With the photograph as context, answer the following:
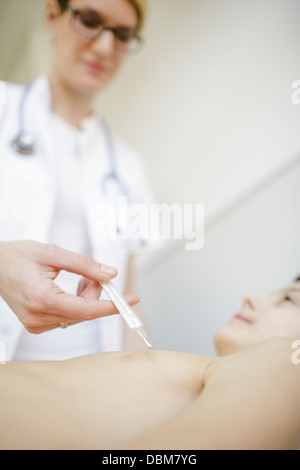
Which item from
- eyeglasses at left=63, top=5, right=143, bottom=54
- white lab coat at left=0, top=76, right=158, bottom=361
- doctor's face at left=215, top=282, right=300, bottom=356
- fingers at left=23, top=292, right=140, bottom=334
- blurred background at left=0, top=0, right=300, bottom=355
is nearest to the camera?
fingers at left=23, top=292, right=140, bottom=334

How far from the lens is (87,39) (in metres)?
1.13

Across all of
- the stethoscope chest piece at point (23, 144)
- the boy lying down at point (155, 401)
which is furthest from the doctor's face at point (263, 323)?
the stethoscope chest piece at point (23, 144)

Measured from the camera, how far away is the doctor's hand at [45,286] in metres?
0.56

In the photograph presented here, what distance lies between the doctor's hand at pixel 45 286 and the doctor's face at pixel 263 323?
31 cm

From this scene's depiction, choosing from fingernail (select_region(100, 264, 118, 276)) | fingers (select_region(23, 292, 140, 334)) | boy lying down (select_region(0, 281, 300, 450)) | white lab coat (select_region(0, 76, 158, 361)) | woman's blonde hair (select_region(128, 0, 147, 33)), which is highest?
woman's blonde hair (select_region(128, 0, 147, 33))

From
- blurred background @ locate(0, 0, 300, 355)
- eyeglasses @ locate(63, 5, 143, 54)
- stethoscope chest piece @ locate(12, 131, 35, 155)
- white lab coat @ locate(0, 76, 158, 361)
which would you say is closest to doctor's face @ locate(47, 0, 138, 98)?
eyeglasses @ locate(63, 5, 143, 54)

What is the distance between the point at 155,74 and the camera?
6.55 ft

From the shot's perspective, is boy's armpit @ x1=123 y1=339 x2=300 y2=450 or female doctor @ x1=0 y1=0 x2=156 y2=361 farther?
female doctor @ x1=0 y1=0 x2=156 y2=361

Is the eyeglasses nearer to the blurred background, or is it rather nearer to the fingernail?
the blurred background

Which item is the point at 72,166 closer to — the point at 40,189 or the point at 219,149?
the point at 40,189

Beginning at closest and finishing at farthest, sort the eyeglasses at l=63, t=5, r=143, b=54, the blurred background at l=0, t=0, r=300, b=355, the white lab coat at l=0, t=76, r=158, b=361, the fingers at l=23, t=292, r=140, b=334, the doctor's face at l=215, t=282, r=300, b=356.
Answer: the fingers at l=23, t=292, r=140, b=334, the doctor's face at l=215, t=282, r=300, b=356, the white lab coat at l=0, t=76, r=158, b=361, the eyeglasses at l=63, t=5, r=143, b=54, the blurred background at l=0, t=0, r=300, b=355

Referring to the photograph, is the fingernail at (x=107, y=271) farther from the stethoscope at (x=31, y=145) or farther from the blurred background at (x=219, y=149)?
the blurred background at (x=219, y=149)

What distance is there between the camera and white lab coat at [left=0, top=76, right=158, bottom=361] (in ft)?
3.08
